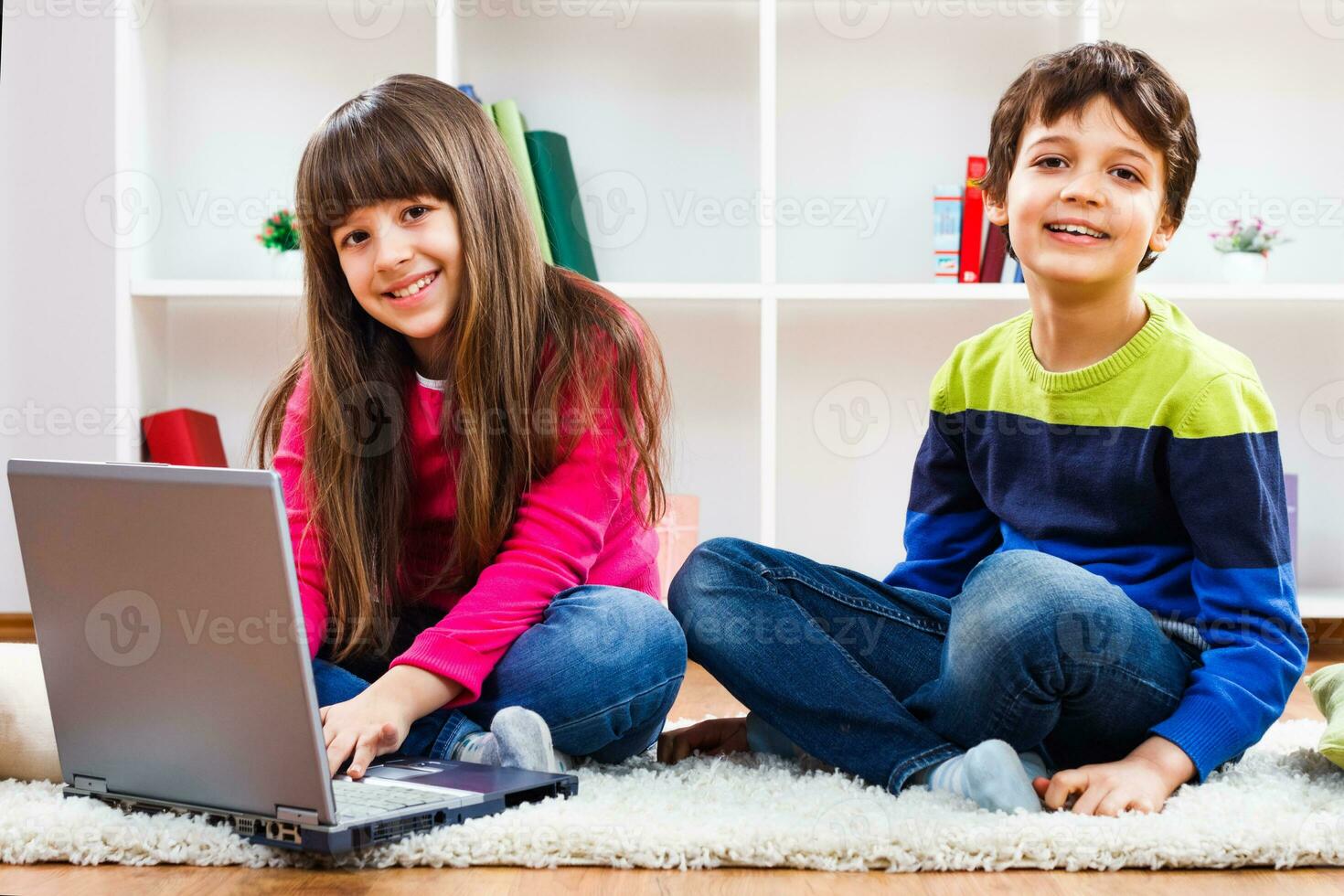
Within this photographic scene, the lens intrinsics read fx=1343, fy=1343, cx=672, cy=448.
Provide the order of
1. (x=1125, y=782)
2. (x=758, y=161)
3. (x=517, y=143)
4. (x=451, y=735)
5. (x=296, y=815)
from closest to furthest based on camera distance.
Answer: (x=296, y=815)
(x=1125, y=782)
(x=451, y=735)
(x=517, y=143)
(x=758, y=161)

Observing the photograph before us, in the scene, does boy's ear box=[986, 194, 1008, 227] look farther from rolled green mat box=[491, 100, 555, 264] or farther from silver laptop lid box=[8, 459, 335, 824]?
rolled green mat box=[491, 100, 555, 264]

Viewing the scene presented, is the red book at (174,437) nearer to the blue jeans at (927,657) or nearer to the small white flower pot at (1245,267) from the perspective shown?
the blue jeans at (927,657)

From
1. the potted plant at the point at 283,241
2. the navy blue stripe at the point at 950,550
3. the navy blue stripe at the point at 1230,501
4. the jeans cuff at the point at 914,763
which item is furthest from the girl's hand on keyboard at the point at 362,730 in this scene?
the potted plant at the point at 283,241

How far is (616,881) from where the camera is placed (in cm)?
81

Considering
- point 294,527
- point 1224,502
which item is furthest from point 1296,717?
point 294,527

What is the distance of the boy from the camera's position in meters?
0.98

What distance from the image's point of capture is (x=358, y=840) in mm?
797

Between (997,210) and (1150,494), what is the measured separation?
327 millimetres

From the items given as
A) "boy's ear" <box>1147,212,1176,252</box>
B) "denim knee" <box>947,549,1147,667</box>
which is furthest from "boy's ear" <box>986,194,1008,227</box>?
"denim knee" <box>947,549,1147,667</box>

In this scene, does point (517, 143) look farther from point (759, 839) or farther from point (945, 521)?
point (759, 839)

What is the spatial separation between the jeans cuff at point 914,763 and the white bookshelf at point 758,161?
Answer: 1.24m

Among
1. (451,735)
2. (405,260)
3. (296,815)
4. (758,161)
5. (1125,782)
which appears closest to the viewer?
(296,815)

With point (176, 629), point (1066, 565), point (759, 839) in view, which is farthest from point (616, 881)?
point (1066, 565)

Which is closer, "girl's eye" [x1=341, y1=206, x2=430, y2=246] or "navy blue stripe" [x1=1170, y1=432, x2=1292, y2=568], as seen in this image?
"navy blue stripe" [x1=1170, y1=432, x2=1292, y2=568]
